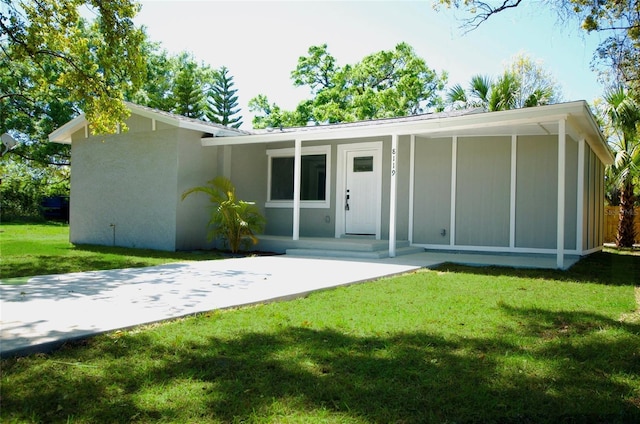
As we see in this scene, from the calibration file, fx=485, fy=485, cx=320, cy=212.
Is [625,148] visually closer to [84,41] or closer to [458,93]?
[458,93]

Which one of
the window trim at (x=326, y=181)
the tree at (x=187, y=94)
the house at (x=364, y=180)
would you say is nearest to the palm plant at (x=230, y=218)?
the house at (x=364, y=180)

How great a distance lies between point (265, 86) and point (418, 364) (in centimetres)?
3404

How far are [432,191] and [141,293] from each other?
7454mm

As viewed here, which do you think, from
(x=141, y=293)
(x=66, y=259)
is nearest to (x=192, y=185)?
(x=66, y=259)

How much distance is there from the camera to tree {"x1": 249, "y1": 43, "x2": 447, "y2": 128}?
2822 centimetres

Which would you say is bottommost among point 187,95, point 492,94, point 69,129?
point 69,129

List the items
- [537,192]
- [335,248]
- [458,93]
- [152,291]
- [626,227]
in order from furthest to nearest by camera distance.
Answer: [458,93] → [626,227] → [335,248] → [537,192] → [152,291]

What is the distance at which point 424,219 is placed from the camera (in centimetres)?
1112

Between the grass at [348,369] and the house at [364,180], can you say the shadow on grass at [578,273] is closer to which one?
the house at [364,180]

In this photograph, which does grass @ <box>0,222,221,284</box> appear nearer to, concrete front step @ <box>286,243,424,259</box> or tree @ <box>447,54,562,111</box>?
concrete front step @ <box>286,243,424,259</box>

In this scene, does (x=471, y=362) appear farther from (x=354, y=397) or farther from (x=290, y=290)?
(x=290, y=290)

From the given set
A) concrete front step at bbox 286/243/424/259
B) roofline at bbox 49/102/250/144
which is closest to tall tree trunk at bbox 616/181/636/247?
concrete front step at bbox 286/243/424/259

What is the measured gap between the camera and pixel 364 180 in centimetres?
1191

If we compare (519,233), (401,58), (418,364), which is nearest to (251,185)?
(519,233)
